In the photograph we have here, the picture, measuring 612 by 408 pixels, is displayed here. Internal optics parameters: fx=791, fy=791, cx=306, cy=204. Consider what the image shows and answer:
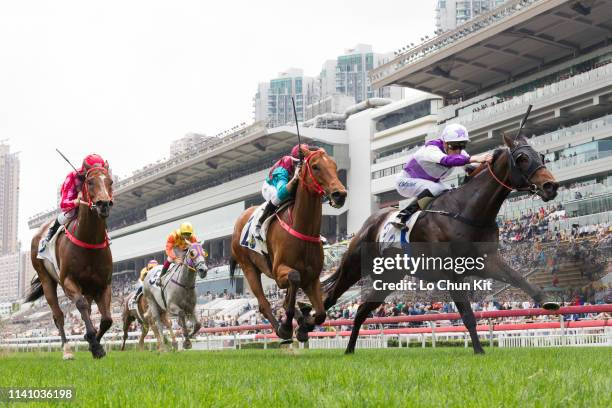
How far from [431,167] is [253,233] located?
2160mm

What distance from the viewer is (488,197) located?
26.3 feet

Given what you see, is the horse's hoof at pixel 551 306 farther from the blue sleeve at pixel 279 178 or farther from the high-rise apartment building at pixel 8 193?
the high-rise apartment building at pixel 8 193

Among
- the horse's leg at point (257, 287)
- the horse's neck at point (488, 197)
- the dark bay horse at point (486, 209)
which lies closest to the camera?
the dark bay horse at point (486, 209)

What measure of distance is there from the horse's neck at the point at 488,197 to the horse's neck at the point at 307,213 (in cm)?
148

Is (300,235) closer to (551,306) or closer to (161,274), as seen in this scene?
(551,306)

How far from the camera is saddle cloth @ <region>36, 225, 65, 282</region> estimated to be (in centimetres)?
980

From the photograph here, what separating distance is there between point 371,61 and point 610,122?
375ft

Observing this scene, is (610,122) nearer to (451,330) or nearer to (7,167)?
(451,330)

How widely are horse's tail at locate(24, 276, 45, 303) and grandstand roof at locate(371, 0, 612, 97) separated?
104 feet

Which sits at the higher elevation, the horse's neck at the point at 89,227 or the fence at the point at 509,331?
the horse's neck at the point at 89,227

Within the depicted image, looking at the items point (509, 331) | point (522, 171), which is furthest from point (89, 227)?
point (509, 331)

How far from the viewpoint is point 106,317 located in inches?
375

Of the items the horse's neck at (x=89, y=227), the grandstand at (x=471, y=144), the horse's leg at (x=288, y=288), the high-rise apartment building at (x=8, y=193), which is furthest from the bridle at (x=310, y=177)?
the high-rise apartment building at (x=8, y=193)

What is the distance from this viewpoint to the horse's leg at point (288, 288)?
7.88 metres
